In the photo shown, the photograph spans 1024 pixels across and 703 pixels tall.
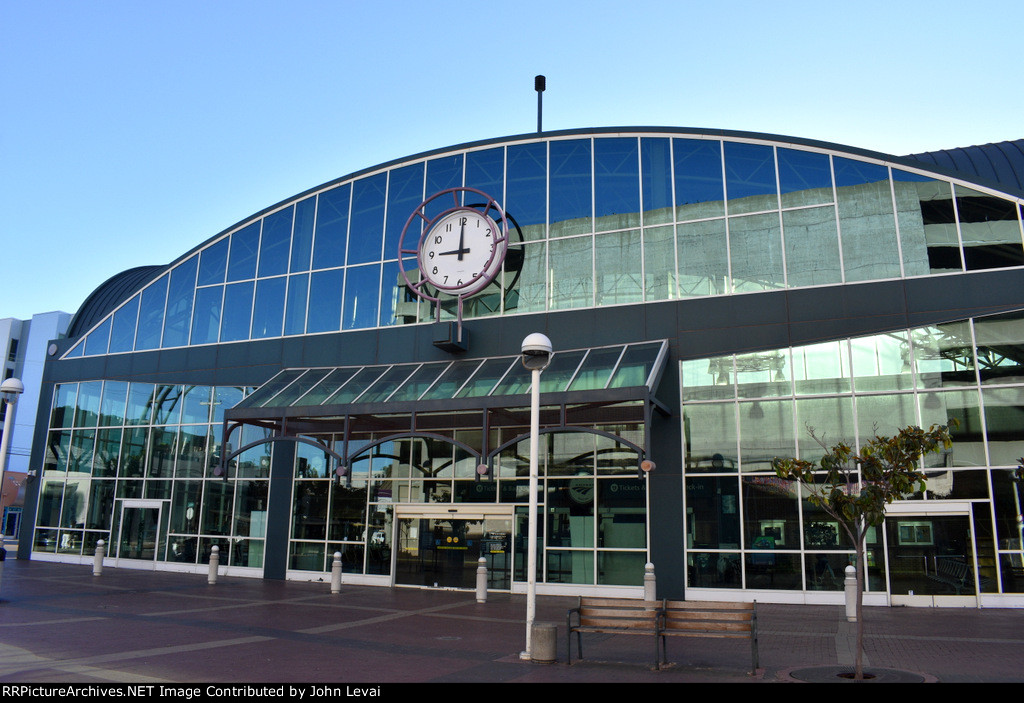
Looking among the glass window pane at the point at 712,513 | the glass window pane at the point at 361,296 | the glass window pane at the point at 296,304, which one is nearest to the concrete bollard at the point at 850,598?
the glass window pane at the point at 712,513

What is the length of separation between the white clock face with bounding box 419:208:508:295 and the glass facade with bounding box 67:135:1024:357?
2.80 feet

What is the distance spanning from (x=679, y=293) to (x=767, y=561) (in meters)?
7.47

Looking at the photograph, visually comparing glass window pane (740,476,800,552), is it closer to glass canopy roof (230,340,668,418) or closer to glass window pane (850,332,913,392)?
glass window pane (850,332,913,392)

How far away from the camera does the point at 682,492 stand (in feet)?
66.3

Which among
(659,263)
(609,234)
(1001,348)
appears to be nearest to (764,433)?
(659,263)

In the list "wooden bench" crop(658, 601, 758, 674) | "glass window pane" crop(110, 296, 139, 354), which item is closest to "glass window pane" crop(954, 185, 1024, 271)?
"wooden bench" crop(658, 601, 758, 674)

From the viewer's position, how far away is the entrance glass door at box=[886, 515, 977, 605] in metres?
17.7

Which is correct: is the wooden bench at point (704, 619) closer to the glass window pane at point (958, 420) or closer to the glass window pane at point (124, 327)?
the glass window pane at point (958, 420)

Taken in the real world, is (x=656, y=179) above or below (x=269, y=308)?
above

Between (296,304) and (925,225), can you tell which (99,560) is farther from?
(925,225)

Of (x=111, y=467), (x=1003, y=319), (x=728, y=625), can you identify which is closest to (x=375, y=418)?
(x=111, y=467)

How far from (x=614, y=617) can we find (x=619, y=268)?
13307mm

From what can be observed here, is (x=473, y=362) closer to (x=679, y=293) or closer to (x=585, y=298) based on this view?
(x=585, y=298)

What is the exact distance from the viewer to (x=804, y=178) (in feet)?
69.9
